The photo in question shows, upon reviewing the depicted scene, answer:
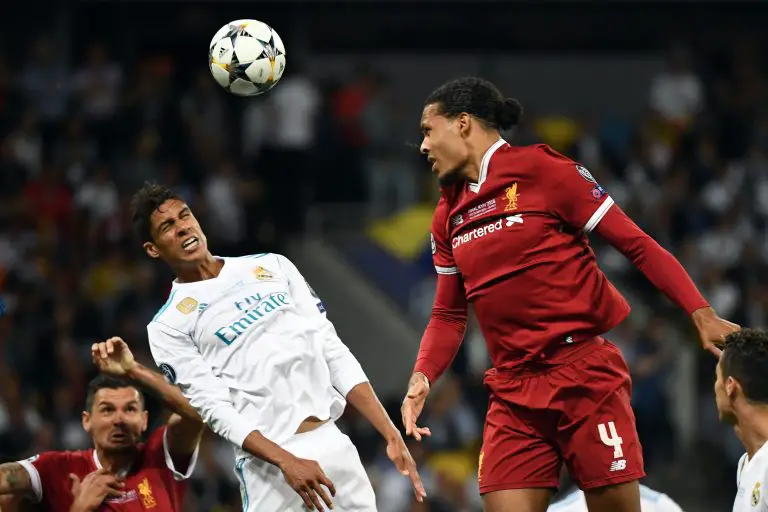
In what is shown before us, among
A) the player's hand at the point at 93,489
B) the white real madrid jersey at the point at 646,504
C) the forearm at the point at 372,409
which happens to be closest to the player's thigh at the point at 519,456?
the forearm at the point at 372,409

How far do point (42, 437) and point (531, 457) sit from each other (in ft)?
19.0

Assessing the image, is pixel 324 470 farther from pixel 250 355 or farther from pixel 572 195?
pixel 572 195

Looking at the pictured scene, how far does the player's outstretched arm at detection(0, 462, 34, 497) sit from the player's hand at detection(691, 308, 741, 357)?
3.06m

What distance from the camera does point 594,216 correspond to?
5.12 meters

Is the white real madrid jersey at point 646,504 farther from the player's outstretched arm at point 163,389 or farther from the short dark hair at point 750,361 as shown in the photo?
the player's outstretched arm at point 163,389

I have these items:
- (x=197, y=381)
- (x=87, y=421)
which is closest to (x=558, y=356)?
(x=197, y=381)

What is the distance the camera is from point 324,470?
5.23 m

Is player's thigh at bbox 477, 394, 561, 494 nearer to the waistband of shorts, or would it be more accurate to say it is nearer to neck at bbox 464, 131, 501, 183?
the waistband of shorts

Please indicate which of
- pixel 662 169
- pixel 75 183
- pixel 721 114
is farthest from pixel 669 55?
pixel 75 183

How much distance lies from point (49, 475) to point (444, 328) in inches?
77.7

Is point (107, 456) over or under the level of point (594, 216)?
under

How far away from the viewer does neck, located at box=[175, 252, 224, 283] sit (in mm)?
5621

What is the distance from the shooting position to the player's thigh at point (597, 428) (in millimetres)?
5070

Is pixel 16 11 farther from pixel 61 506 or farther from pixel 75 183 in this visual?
pixel 61 506
